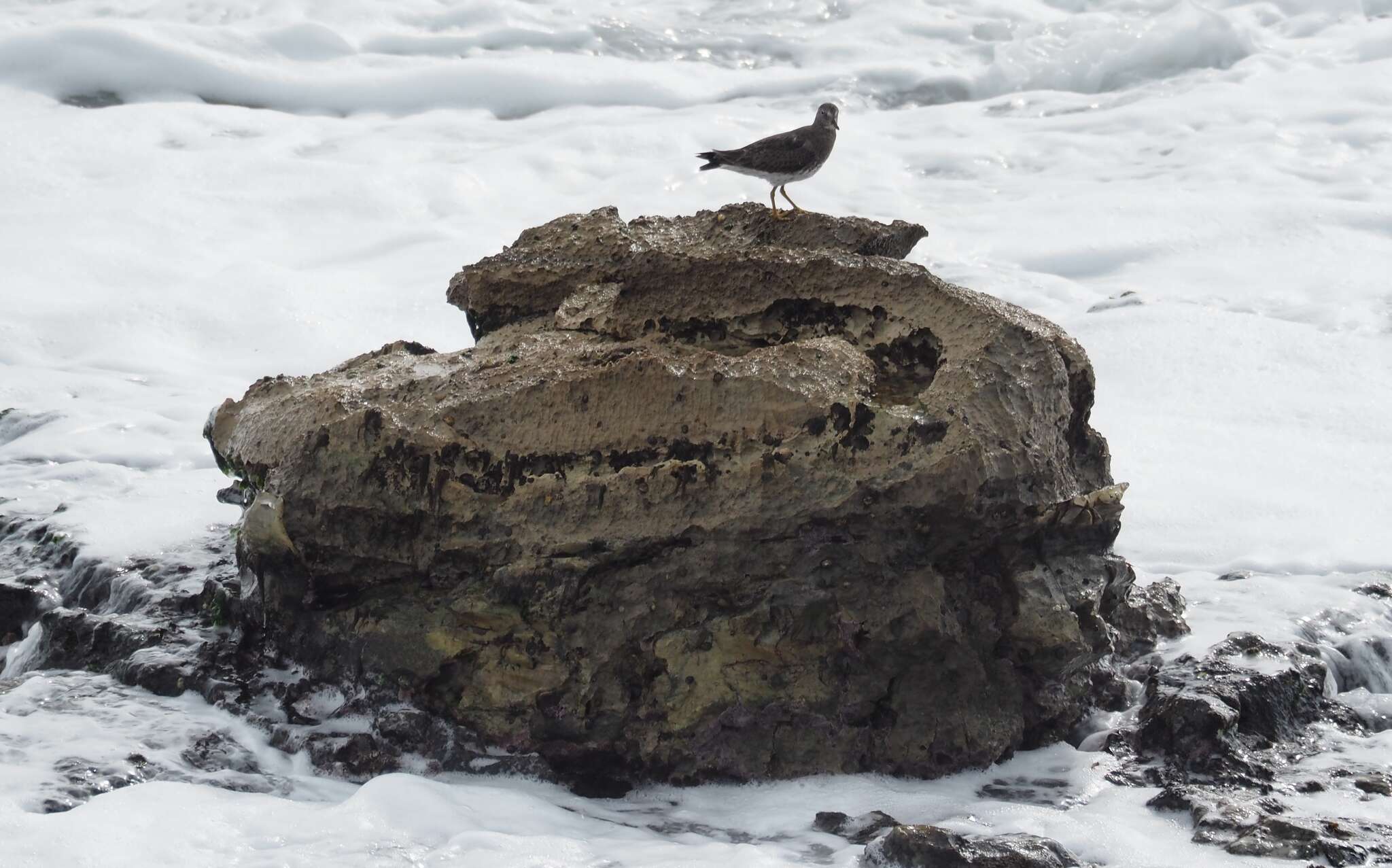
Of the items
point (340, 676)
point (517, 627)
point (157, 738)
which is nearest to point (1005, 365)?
point (517, 627)

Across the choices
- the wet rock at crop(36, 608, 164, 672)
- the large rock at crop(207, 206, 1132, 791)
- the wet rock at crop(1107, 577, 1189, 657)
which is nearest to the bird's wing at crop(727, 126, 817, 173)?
the large rock at crop(207, 206, 1132, 791)

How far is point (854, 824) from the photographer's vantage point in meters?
3.76

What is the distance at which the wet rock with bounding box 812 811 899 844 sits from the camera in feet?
12.1

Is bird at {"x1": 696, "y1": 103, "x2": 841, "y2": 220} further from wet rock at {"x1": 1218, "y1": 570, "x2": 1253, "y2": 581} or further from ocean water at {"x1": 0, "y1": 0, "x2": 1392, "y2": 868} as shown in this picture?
wet rock at {"x1": 1218, "y1": 570, "x2": 1253, "y2": 581}

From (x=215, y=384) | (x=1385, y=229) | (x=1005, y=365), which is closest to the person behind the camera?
(x=1005, y=365)

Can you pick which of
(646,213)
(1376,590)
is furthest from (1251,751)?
(646,213)

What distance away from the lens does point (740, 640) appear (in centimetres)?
402

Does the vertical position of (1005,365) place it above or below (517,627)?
above

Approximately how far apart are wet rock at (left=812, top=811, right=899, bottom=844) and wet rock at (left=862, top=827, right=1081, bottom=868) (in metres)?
0.14

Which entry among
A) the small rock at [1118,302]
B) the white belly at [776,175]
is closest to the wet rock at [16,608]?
the white belly at [776,175]

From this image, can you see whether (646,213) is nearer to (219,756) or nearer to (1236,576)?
(1236,576)

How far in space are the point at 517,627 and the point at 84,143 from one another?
8.13 metres

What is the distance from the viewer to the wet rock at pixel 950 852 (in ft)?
11.3

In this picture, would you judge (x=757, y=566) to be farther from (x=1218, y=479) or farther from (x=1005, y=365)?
(x=1218, y=479)
